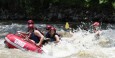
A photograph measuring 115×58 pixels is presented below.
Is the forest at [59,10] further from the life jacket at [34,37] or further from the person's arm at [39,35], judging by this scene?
the person's arm at [39,35]

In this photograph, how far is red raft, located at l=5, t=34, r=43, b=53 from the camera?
39.1 feet

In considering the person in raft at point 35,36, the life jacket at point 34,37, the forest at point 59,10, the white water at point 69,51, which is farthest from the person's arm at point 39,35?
the forest at point 59,10

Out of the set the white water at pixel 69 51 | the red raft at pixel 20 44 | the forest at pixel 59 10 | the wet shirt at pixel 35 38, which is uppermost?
the forest at pixel 59 10

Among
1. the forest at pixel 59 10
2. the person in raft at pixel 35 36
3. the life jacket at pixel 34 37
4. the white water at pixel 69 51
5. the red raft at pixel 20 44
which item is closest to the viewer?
the white water at pixel 69 51

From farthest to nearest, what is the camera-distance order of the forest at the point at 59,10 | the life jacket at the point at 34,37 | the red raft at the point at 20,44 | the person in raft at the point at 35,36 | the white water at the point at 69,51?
1. the forest at the point at 59,10
2. the life jacket at the point at 34,37
3. the person in raft at the point at 35,36
4. the red raft at the point at 20,44
5. the white water at the point at 69,51

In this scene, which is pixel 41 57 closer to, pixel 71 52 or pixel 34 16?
pixel 71 52

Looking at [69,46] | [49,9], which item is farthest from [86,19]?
[69,46]

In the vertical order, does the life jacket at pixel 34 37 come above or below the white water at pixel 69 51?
above

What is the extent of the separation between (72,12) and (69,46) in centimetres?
1602

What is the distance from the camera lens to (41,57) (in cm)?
1152

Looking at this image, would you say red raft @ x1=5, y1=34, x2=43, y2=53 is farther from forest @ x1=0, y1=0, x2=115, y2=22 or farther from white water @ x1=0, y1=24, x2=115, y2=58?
forest @ x1=0, y1=0, x2=115, y2=22

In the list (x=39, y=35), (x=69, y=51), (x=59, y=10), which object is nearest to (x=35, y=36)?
(x=39, y=35)

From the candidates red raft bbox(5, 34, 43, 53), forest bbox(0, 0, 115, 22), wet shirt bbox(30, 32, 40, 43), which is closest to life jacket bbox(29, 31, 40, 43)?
wet shirt bbox(30, 32, 40, 43)

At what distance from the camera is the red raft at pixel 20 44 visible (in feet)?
39.1
